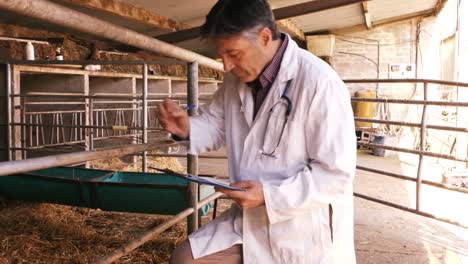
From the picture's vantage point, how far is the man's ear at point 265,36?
123 centimetres

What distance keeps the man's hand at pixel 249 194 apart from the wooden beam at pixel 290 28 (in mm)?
5661

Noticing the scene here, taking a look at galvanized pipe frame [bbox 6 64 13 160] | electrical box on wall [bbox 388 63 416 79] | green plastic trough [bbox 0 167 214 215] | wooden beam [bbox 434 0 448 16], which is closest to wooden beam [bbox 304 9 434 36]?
wooden beam [bbox 434 0 448 16]

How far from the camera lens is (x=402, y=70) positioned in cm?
977

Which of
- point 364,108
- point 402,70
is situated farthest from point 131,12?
point 402,70

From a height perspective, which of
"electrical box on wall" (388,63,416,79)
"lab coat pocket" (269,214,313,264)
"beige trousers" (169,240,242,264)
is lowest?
"beige trousers" (169,240,242,264)

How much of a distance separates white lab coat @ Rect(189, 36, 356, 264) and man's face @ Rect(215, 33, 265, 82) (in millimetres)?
68

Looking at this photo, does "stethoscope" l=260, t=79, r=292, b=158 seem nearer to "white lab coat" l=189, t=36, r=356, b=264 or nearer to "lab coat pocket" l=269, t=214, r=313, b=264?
"white lab coat" l=189, t=36, r=356, b=264

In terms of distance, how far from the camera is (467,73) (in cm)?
766

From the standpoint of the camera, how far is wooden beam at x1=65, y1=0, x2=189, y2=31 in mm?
3924

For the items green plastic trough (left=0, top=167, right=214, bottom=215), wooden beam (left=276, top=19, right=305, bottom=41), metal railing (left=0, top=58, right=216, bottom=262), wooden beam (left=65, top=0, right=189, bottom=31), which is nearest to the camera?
metal railing (left=0, top=58, right=216, bottom=262)

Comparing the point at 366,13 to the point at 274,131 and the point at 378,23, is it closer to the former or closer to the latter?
the point at 378,23

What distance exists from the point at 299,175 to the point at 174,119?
52 centimetres

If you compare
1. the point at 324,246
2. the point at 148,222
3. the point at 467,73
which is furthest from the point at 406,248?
the point at 467,73

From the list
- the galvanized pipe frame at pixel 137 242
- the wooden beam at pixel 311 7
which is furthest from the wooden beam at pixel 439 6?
the galvanized pipe frame at pixel 137 242
